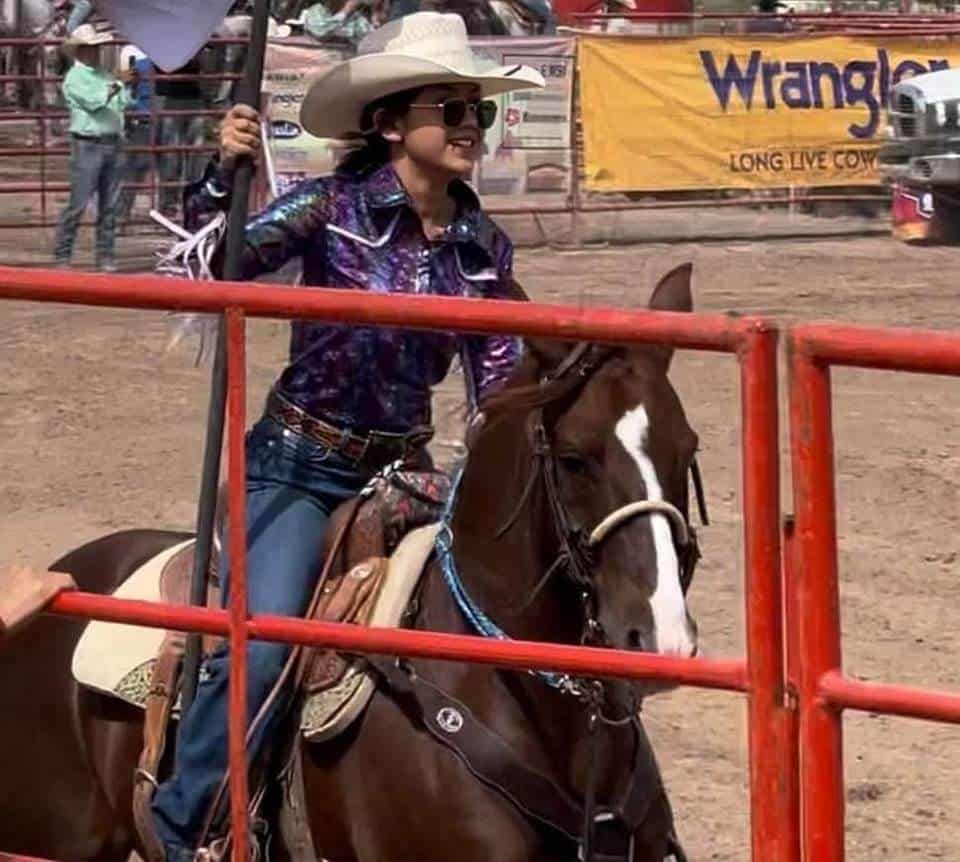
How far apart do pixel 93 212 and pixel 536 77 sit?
12.6 m

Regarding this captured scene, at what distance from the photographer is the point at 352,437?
4184 mm

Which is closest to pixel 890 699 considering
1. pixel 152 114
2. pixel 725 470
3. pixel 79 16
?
pixel 725 470

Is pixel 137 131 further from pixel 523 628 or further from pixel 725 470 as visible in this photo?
pixel 523 628

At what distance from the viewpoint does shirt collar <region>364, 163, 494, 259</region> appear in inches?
163

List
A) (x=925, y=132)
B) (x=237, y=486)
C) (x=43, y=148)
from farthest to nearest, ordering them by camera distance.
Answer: (x=43, y=148) < (x=925, y=132) < (x=237, y=486)

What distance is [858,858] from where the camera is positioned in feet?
17.8

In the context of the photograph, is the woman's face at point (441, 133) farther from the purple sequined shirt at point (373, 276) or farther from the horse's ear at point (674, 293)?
the horse's ear at point (674, 293)

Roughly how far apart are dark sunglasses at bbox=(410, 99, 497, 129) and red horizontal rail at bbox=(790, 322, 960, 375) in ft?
4.79

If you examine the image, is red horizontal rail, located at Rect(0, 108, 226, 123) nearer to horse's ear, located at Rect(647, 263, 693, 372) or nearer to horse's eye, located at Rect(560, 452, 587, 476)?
horse's ear, located at Rect(647, 263, 693, 372)

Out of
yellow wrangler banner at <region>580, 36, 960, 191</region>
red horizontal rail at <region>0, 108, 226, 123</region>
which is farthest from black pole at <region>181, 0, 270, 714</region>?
red horizontal rail at <region>0, 108, 226, 123</region>

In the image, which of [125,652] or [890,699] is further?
[125,652]

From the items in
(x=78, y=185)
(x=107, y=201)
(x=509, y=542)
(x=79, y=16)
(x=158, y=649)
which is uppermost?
(x=509, y=542)

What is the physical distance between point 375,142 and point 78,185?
34.9 feet

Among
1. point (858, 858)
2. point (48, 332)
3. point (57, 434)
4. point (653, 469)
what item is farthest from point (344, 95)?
point (48, 332)
